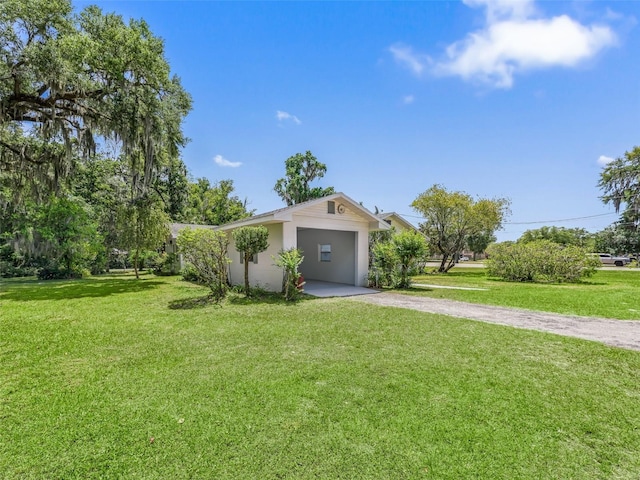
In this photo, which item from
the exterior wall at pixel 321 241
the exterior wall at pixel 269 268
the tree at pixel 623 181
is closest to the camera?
the exterior wall at pixel 321 241

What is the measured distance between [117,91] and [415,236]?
37.8 ft

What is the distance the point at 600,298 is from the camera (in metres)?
9.58

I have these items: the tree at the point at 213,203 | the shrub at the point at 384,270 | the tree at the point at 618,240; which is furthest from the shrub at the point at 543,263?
→ the tree at the point at 618,240

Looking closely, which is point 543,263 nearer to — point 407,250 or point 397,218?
point 407,250

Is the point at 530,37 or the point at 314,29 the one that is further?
the point at 314,29

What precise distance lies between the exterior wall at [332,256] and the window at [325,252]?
0.48 feet

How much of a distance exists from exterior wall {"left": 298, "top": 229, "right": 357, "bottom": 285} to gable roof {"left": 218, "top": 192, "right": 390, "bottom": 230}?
1005mm

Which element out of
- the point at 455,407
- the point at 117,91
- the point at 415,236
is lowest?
the point at 455,407

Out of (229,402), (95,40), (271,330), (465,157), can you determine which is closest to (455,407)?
(229,402)

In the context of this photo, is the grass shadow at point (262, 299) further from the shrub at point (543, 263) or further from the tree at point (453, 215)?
the tree at point (453, 215)

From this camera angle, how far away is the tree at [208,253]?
369 inches

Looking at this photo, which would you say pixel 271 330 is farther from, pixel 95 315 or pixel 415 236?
pixel 415 236

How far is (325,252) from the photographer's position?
1485cm

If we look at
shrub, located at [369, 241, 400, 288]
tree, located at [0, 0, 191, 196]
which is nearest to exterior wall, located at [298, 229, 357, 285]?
shrub, located at [369, 241, 400, 288]
